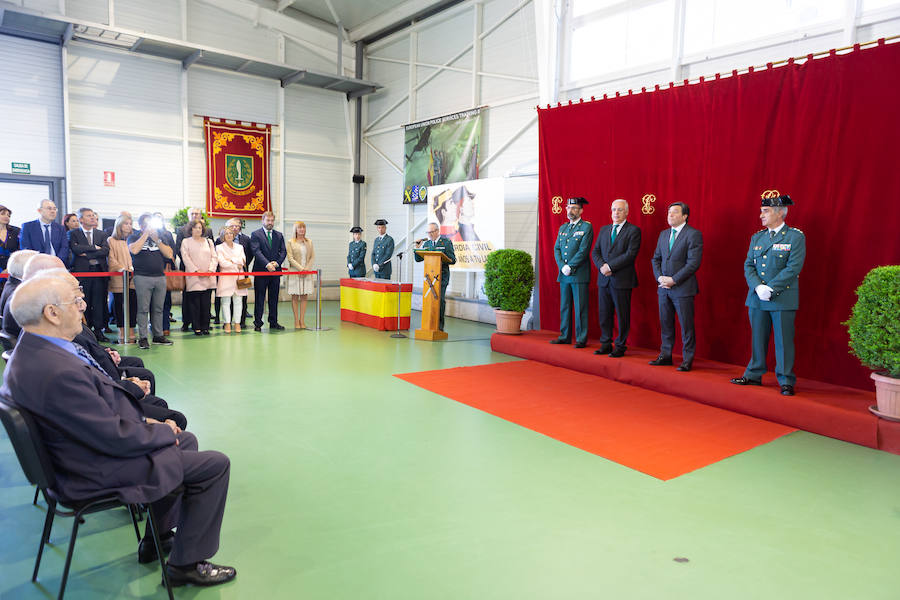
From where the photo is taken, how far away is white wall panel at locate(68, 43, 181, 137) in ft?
33.0

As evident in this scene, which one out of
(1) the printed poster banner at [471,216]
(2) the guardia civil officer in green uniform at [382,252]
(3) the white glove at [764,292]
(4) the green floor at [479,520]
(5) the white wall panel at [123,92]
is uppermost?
(5) the white wall panel at [123,92]

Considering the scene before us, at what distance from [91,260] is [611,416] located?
20.3 ft

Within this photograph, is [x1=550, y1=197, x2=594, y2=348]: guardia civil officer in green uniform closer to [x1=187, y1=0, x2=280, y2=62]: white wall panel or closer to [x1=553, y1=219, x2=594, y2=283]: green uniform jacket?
[x1=553, y1=219, x2=594, y2=283]: green uniform jacket

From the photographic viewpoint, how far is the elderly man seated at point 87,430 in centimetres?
177

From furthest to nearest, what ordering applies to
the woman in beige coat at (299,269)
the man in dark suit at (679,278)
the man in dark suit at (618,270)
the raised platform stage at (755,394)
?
the woman in beige coat at (299,269) < the man in dark suit at (618,270) < the man in dark suit at (679,278) < the raised platform stage at (755,394)

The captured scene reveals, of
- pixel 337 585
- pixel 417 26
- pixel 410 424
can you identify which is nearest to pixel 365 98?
pixel 417 26

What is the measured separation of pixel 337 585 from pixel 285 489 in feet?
3.10

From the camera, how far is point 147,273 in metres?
6.50

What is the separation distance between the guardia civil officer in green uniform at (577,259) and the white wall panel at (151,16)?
8.72m

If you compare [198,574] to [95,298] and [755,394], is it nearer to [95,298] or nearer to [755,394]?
[755,394]

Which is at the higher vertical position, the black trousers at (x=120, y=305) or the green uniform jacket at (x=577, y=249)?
the green uniform jacket at (x=577, y=249)

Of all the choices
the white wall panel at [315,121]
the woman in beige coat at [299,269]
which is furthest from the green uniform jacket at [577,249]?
the white wall panel at [315,121]

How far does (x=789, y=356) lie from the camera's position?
4.51m

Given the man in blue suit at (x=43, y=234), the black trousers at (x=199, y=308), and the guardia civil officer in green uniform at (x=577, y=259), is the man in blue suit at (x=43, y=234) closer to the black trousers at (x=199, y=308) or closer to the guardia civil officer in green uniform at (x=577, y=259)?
the black trousers at (x=199, y=308)
